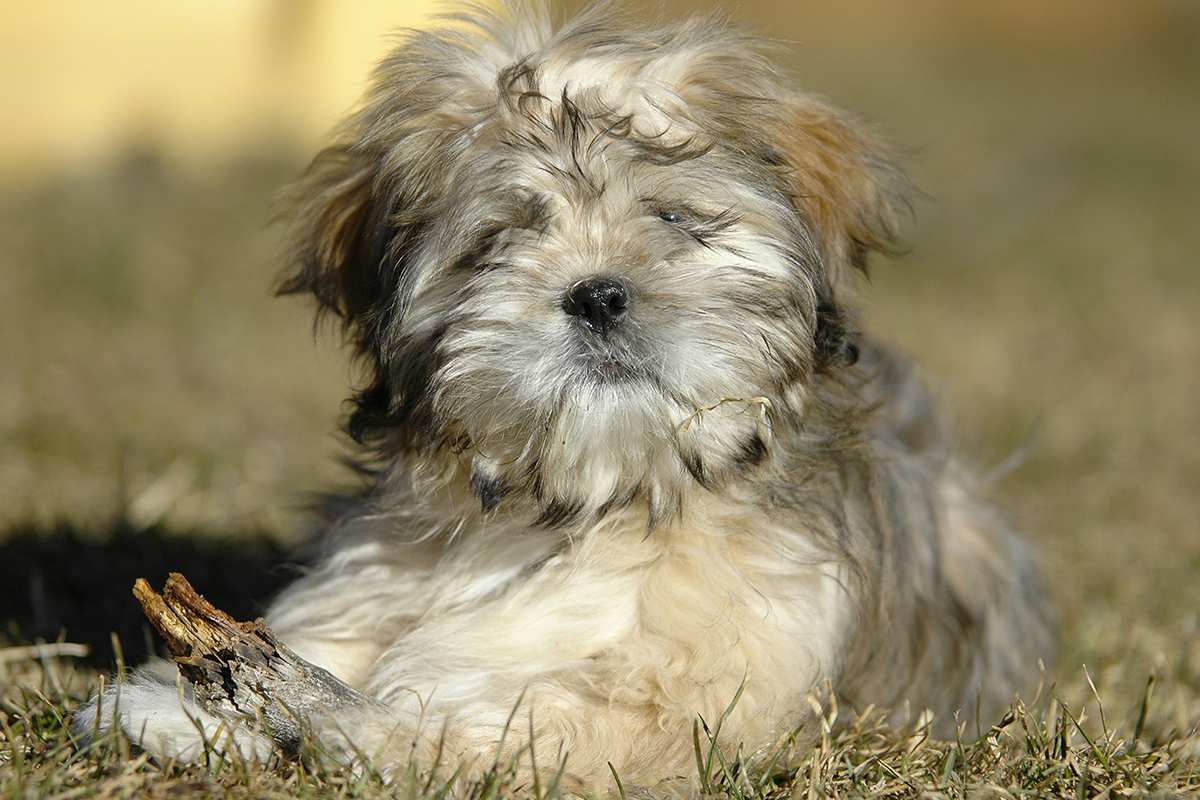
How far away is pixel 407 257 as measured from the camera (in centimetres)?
304

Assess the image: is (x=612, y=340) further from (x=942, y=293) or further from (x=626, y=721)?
(x=942, y=293)

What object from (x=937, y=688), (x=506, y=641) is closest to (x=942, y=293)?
(x=937, y=688)

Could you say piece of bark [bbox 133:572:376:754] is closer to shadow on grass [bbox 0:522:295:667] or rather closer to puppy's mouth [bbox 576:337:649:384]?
puppy's mouth [bbox 576:337:649:384]

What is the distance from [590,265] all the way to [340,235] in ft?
2.74

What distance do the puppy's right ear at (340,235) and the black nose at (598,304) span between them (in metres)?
0.62

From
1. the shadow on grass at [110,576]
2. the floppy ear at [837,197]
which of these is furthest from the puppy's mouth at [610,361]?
the shadow on grass at [110,576]

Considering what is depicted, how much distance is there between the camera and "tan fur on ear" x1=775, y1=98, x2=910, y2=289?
10.8ft

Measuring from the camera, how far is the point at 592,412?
2.80 metres

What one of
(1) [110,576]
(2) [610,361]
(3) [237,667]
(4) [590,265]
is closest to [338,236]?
(4) [590,265]

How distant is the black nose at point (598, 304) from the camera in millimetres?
2760

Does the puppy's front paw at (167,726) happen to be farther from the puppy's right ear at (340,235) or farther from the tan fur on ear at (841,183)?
the tan fur on ear at (841,183)

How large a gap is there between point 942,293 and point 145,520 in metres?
6.24

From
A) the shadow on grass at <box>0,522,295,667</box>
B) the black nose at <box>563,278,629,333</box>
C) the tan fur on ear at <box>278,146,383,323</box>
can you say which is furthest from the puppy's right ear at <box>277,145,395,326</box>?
the shadow on grass at <box>0,522,295,667</box>

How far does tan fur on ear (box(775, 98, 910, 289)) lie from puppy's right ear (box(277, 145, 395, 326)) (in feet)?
3.02
